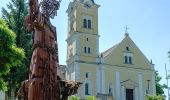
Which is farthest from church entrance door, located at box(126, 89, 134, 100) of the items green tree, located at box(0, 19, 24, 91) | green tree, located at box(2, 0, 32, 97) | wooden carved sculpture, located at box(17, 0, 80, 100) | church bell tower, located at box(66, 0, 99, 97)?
wooden carved sculpture, located at box(17, 0, 80, 100)

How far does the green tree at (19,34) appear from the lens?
76.9ft

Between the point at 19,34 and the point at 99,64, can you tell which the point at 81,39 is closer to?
the point at 99,64

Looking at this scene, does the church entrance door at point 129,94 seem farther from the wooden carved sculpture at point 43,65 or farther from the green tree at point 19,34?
the wooden carved sculpture at point 43,65

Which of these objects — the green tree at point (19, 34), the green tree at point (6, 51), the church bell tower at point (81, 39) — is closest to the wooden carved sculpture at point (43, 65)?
the green tree at point (6, 51)

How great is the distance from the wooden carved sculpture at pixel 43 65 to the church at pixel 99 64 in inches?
1494

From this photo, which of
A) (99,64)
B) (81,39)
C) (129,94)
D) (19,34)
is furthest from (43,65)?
(129,94)

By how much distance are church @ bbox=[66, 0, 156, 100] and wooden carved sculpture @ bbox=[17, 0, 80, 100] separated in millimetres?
37935

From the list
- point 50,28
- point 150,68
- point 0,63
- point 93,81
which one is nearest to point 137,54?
point 150,68

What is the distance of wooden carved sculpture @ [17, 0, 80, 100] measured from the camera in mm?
6820

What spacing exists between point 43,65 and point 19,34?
709 inches

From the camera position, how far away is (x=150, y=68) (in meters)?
51.7

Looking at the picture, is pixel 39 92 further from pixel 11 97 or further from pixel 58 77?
pixel 11 97

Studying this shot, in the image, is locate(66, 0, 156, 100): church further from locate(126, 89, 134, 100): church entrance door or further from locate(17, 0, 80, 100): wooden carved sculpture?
locate(17, 0, 80, 100): wooden carved sculpture

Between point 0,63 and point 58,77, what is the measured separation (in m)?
9.86
